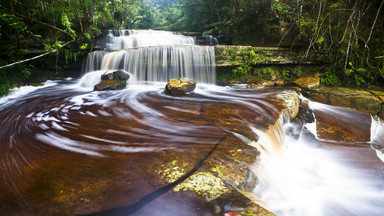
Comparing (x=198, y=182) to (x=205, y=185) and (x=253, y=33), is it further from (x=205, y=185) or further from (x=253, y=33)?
(x=253, y=33)

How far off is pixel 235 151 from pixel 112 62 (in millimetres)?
7402

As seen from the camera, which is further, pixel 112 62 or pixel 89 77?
pixel 112 62

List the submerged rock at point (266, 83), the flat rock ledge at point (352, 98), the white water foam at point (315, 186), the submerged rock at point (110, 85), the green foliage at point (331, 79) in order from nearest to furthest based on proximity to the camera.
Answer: the white water foam at point (315, 186) < the flat rock ledge at point (352, 98) < the submerged rock at point (110, 85) < the green foliage at point (331, 79) < the submerged rock at point (266, 83)

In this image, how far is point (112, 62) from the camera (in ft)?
26.6

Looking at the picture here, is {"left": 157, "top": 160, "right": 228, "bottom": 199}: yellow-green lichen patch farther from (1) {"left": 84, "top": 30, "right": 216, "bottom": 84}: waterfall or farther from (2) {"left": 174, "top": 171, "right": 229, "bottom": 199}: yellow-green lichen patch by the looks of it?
(1) {"left": 84, "top": 30, "right": 216, "bottom": 84}: waterfall

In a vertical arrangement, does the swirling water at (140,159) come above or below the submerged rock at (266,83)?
below

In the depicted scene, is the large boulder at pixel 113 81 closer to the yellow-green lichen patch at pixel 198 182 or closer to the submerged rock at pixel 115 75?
the submerged rock at pixel 115 75

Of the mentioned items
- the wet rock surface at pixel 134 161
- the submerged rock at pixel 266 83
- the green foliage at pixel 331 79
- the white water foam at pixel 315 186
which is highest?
the green foliage at pixel 331 79

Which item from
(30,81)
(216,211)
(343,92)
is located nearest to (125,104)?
(216,211)

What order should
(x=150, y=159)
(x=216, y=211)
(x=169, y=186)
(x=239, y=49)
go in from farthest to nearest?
(x=239, y=49) < (x=150, y=159) < (x=169, y=186) < (x=216, y=211)

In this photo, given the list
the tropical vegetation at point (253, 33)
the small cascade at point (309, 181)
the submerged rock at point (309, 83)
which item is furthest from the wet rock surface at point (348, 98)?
the small cascade at point (309, 181)

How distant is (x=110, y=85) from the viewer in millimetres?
6562

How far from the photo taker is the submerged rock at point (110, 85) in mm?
6485

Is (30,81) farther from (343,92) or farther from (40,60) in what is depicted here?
(343,92)
